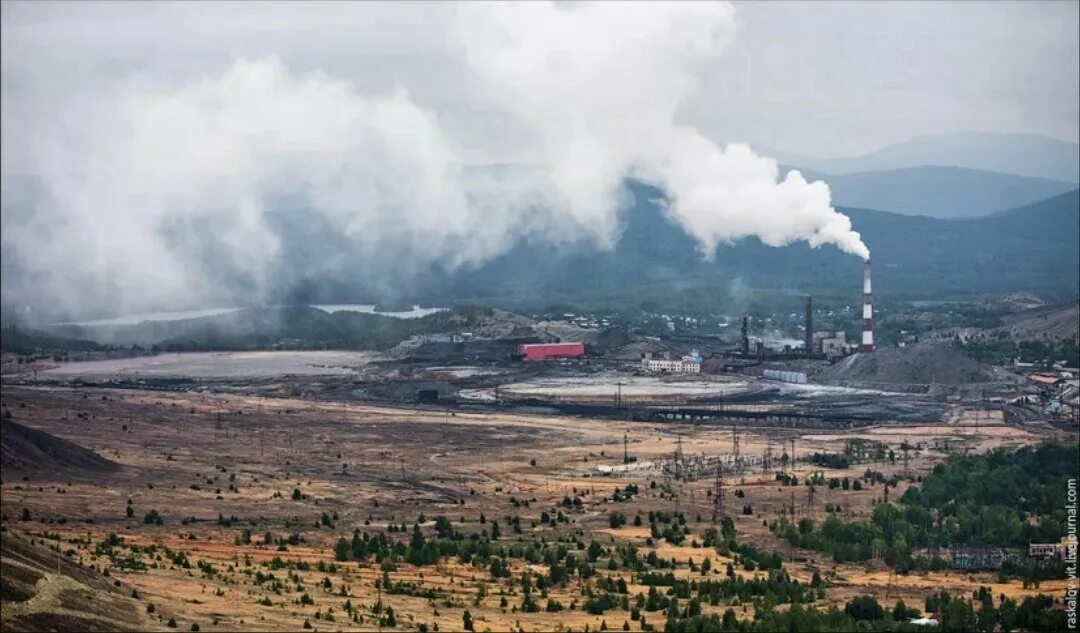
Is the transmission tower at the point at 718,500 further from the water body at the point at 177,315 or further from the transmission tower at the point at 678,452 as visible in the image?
the water body at the point at 177,315

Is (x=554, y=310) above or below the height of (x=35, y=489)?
above

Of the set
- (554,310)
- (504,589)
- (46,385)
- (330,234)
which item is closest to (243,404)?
(46,385)

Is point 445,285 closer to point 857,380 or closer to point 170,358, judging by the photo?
point 170,358

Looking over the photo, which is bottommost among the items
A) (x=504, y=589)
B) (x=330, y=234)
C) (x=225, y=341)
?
(x=504, y=589)

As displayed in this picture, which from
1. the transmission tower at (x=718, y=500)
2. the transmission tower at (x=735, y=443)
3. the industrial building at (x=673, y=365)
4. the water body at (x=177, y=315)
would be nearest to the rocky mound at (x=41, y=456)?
the transmission tower at (x=718, y=500)

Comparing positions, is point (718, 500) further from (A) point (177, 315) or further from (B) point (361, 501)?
(A) point (177, 315)

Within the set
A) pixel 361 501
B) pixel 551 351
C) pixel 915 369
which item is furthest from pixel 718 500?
pixel 551 351
